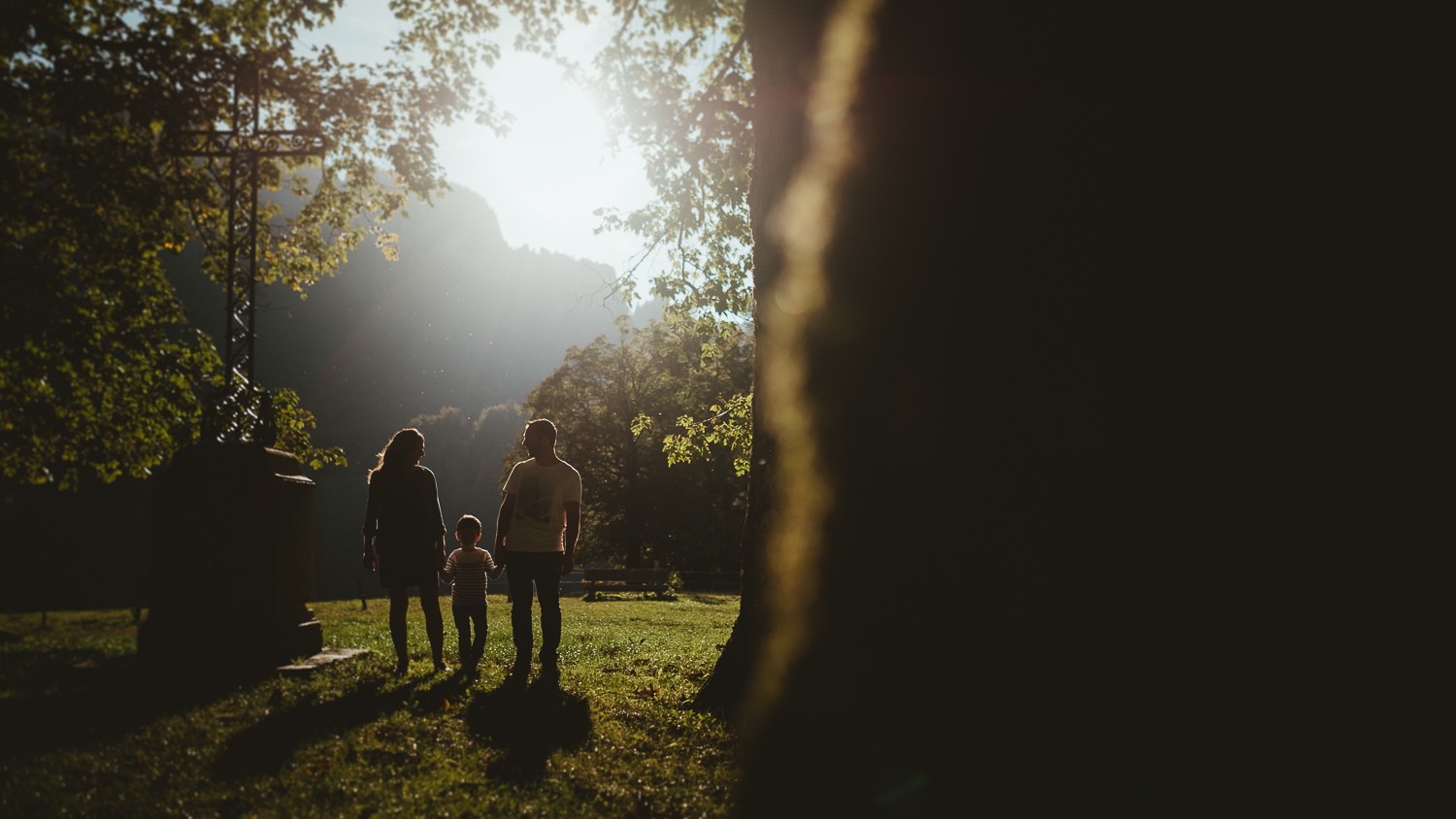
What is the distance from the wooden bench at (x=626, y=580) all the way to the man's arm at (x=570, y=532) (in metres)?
22.2

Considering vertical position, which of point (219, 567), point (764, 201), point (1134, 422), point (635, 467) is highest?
point (764, 201)

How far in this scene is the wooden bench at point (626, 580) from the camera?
28.6 meters

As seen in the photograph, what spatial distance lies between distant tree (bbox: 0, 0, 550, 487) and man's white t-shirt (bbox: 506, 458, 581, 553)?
21.3 feet

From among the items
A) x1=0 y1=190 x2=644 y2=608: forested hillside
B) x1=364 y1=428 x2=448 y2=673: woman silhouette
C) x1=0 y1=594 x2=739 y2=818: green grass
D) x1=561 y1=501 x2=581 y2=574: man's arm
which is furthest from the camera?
x1=0 y1=190 x2=644 y2=608: forested hillside

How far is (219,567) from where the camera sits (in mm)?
6672

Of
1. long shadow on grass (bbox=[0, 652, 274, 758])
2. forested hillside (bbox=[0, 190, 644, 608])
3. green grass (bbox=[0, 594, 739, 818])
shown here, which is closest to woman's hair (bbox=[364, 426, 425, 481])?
green grass (bbox=[0, 594, 739, 818])

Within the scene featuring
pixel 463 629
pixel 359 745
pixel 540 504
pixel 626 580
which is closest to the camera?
pixel 359 745

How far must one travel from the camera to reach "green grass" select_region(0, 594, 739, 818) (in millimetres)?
3459

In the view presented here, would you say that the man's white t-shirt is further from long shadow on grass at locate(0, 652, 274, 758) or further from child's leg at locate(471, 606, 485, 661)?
long shadow on grass at locate(0, 652, 274, 758)

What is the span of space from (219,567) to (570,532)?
3064mm

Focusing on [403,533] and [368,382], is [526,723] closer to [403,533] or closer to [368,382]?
[403,533]

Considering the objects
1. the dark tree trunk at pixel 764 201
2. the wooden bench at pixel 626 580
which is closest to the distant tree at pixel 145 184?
the dark tree trunk at pixel 764 201

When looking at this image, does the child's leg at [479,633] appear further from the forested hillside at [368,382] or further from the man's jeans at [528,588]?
the forested hillside at [368,382]

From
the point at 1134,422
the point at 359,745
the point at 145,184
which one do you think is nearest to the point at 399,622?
the point at 359,745
